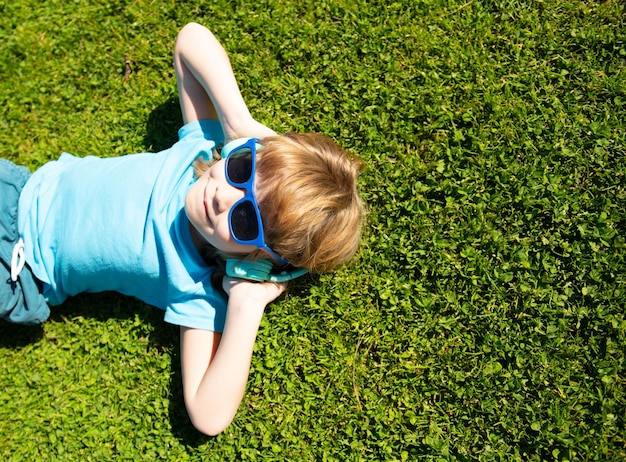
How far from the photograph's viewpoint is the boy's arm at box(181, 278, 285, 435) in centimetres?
308

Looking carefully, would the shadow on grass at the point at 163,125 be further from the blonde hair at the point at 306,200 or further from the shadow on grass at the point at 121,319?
the blonde hair at the point at 306,200

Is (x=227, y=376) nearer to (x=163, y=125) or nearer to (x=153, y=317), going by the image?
(x=153, y=317)

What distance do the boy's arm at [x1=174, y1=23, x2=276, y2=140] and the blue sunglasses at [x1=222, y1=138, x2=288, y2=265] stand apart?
45 centimetres

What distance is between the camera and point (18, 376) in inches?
142

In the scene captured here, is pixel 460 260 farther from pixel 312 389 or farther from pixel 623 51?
pixel 623 51

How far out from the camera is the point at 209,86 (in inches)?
131

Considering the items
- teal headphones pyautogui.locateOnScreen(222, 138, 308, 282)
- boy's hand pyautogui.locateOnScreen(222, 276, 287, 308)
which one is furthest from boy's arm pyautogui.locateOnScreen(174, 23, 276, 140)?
boy's hand pyautogui.locateOnScreen(222, 276, 287, 308)

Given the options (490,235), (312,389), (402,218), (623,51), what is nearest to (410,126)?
(402,218)

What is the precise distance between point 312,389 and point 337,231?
1207 millimetres

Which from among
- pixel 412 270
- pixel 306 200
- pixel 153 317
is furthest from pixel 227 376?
pixel 412 270

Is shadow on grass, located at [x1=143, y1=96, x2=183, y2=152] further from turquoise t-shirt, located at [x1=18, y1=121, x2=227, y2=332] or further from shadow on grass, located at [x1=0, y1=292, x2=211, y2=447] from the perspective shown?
shadow on grass, located at [x1=0, y1=292, x2=211, y2=447]

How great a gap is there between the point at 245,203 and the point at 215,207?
0.62 ft

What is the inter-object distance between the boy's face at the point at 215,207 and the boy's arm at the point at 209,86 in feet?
1.48

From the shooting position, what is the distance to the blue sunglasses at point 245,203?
2736mm
